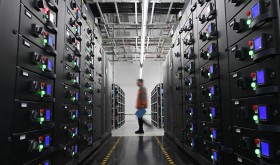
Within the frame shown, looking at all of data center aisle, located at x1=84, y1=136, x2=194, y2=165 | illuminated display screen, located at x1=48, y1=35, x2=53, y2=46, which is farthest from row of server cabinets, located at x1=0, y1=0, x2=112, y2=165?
data center aisle, located at x1=84, y1=136, x2=194, y2=165

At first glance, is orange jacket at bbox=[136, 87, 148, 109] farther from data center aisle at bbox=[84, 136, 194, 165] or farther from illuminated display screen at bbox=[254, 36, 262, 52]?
illuminated display screen at bbox=[254, 36, 262, 52]

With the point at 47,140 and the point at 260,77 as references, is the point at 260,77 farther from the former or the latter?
the point at 47,140

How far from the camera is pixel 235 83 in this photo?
2.87 meters

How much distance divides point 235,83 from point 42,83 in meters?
2.31

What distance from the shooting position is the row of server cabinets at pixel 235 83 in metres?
2.12

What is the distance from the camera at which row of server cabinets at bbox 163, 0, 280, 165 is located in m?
2.12

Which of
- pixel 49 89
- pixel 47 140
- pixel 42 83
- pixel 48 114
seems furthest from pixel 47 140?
pixel 42 83

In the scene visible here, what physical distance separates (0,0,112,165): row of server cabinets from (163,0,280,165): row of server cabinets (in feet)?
7.29

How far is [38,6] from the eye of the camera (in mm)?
2762

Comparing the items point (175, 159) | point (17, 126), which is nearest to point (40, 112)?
point (17, 126)

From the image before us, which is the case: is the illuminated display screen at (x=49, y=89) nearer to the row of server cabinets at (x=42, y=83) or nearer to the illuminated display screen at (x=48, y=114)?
the row of server cabinets at (x=42, y=83)

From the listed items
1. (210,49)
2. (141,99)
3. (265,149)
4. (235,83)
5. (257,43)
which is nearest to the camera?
(265,149)

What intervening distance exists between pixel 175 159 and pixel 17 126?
3675 millimetres

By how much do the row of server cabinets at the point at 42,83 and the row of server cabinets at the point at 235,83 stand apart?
2221 mm
